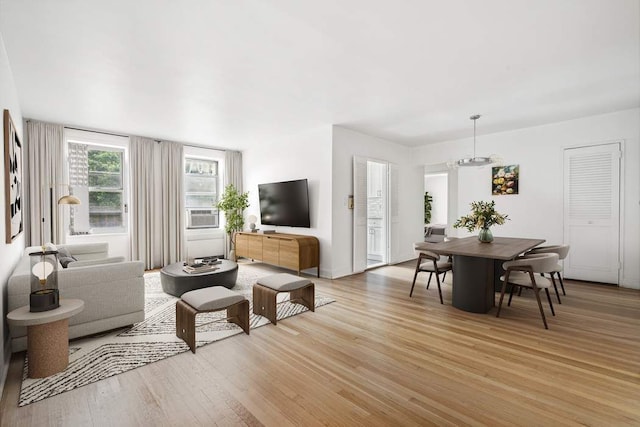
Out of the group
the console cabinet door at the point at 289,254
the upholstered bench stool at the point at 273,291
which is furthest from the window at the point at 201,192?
the upholstered bench stool at the point at 273,291

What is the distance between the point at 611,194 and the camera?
4719 mm

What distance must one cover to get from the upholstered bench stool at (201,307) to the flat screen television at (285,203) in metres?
2.79

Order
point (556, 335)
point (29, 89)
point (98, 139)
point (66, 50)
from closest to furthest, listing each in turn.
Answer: point (66, 50) < point (556, 335) < point (29, 89) < point (98, 139)

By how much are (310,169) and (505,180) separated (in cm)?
374

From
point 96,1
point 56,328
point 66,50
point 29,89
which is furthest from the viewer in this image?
point 29,89

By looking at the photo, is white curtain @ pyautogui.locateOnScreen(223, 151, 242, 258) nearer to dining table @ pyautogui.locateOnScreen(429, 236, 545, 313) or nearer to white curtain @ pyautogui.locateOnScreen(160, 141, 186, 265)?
white curtain @ pyautogui.locateOnScreen(160, 141, 186, 265)

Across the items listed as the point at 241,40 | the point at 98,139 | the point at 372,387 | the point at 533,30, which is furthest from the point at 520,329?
the point at 98,139

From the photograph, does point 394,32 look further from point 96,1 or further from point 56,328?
point 56,328

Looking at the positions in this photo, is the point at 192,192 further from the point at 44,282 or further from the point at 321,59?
the point at 321,59

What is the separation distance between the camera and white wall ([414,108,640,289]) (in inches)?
180

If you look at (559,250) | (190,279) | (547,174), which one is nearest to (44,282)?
(190,279)

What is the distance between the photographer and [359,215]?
571 centimetres

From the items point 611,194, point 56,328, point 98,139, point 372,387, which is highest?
point 98,139

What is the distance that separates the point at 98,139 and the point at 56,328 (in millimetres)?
4523
